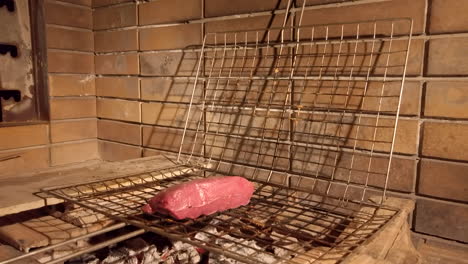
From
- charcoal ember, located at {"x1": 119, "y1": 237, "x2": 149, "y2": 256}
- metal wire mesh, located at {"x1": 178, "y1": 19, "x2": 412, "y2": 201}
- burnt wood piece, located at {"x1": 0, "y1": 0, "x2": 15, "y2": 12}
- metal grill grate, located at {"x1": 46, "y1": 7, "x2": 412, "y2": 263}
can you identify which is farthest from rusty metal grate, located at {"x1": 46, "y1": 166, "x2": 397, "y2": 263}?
burnt wood piece, located at {"x1": 0, "y1": 0, "x2": 15, "y2": 12}

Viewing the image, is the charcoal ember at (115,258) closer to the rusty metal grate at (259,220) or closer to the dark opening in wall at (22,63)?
the rusty metal grate at (259,220)

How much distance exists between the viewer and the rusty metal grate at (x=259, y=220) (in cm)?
123

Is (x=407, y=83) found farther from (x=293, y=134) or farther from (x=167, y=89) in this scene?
(x=167, y=89)

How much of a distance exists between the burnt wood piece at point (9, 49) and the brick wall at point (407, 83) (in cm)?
A: 72

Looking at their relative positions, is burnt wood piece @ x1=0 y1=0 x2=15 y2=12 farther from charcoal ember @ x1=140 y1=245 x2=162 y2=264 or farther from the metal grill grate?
charcoal ember @ x1=140 y1=245 x2=162 y2=264

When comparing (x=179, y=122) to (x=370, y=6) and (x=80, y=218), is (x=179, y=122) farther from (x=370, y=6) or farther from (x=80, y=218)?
(x=370, y=6)

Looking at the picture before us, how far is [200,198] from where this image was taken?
1499 millimetres

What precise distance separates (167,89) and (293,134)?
1061 mm

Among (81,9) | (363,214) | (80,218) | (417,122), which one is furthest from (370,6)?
→ (81,9)

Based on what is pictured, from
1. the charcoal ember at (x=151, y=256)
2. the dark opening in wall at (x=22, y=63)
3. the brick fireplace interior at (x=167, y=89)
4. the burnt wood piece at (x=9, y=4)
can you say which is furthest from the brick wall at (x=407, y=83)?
the charcoal ember at (x=151, y=256)

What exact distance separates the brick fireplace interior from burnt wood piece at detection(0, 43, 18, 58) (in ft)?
0.17

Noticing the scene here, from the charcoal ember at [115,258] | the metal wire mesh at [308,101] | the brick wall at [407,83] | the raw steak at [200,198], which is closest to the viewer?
the raw steak at [200,198]

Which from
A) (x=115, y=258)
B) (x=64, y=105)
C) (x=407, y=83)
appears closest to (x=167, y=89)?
(x=64, y=105)

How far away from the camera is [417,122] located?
169 centimetres
